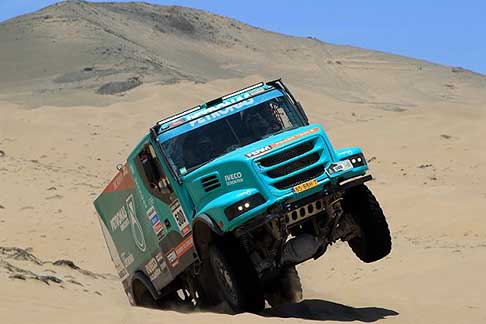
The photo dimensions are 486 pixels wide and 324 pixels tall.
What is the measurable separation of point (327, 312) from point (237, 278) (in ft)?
5.62

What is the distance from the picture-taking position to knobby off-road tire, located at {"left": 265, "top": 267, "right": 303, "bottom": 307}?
12.5 meters

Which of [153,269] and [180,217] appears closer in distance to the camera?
[180,217]

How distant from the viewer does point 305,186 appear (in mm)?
10562

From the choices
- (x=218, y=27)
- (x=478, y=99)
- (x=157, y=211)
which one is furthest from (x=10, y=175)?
(x=218, y=27)

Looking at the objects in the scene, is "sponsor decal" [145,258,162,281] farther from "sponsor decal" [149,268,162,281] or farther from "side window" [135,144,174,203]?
"side window" [135,144,174,203]

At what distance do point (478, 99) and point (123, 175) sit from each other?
5011cm

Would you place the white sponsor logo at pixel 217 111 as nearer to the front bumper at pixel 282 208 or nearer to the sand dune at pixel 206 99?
the front bumper at pixel 282 208

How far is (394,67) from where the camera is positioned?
71750 mm

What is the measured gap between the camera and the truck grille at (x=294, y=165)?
10555 mm

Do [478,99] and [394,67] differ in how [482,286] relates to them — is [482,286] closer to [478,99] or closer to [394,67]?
Answer: [478,99]

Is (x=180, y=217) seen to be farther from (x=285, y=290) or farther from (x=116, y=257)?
(x=116, y=257)

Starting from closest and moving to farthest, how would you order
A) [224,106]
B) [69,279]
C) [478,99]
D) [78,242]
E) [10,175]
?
[224,106]
[69,279]
[78,242]
[10,175]
[478,99]

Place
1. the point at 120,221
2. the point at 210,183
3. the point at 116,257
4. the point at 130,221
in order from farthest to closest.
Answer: the point at 116,257
the point at 120,221
the point at 130,221
the point at 210,183

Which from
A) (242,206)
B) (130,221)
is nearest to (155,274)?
(130,221)
